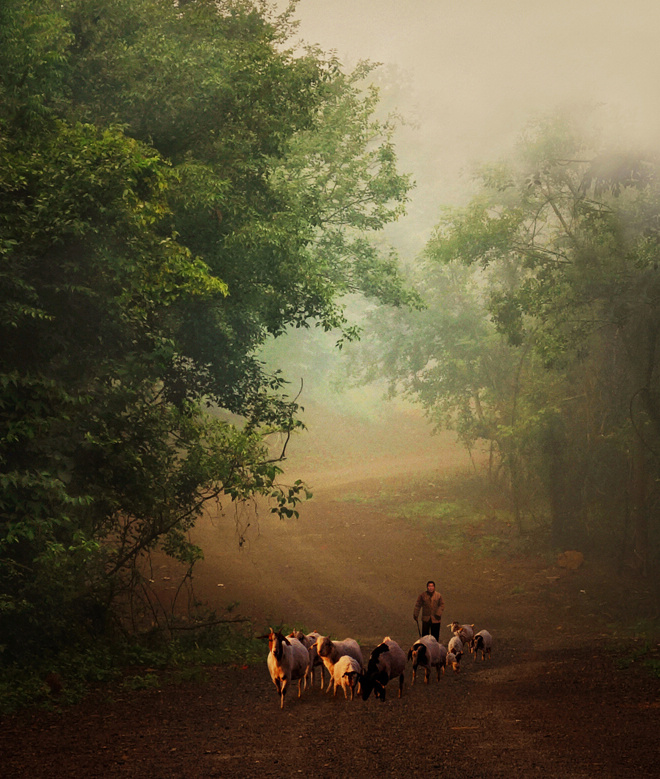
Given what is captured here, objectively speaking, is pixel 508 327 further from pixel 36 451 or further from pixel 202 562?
pixel 36 451

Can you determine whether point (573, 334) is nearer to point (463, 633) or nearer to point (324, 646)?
point (463, 633)

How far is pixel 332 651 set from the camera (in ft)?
32.1

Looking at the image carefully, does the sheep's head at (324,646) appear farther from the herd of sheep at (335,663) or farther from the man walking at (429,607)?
the man walking at (429,607)

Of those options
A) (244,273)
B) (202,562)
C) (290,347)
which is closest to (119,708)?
(244,273)

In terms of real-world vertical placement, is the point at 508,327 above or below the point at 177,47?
below

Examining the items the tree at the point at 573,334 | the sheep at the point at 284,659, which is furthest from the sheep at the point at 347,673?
the tree at the point at 573,334

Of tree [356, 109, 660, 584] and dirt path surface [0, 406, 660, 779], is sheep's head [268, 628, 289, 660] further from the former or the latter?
tree [356, 109, 660, 584]

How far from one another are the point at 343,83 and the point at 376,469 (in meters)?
19.4

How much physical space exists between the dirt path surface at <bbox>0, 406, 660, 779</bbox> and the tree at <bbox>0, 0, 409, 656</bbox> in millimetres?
2653

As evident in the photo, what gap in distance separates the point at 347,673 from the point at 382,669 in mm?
483

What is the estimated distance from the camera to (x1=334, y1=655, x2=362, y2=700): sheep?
9.45 metres

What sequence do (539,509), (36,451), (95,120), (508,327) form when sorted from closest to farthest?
(36,451), (95,120), (508,327), (539,509)

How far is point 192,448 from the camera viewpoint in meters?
14.2

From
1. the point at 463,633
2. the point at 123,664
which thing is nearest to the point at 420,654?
the point at 463,633
